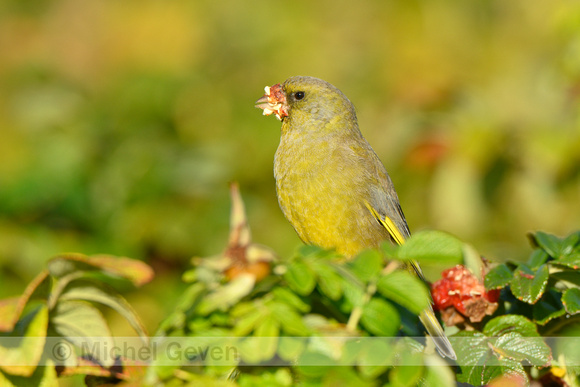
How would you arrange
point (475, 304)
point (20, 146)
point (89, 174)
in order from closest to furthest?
point (475, 304), point (89, 174), point (20, 146)

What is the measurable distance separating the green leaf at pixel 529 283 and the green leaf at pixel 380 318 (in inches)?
23.7

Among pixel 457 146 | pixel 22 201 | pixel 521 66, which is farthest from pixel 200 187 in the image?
pixel 521 66

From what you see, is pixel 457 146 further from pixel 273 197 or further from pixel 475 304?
pixel 475 304

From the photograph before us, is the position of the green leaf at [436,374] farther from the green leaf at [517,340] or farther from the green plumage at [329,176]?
the green plumage at [329,176]

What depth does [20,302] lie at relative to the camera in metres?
2.23

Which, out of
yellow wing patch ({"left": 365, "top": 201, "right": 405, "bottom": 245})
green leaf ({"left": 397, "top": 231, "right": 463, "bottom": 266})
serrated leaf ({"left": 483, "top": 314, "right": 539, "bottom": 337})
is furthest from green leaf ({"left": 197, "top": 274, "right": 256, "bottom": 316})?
yellow wing patch ({"left": 365, "top": 201, "right": 405, "bottom": 245})

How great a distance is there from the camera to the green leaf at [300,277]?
6.03ft

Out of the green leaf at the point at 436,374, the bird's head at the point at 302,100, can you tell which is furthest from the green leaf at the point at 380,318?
the bird's head at the point at 302,100

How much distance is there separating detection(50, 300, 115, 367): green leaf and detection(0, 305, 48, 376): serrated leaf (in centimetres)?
12

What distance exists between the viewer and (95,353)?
239 cm

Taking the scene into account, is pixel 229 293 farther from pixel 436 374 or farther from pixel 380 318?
pixel 436 374

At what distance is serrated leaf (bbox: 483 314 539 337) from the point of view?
243cm

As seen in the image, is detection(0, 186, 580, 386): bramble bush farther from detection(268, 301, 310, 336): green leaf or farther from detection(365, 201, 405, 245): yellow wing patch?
detection(365, 201, 405, 245): yellow wing patch

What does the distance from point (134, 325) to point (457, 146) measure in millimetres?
3611
